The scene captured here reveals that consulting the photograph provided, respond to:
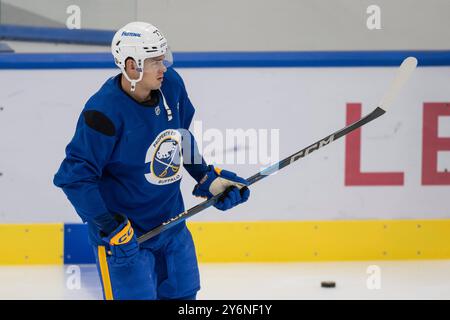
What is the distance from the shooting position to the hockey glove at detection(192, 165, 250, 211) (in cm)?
308

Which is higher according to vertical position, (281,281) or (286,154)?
(286,154)

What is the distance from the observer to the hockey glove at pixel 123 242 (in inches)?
110

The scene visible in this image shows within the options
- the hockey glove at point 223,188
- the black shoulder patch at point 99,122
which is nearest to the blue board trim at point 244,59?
the hockey glove at point 223,188

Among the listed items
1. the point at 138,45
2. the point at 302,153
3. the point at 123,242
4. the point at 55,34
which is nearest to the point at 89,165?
the point at 123,242

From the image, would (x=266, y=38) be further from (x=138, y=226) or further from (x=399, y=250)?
(x=138, y=226)

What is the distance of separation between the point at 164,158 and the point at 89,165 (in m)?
0.29

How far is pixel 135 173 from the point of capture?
292cm

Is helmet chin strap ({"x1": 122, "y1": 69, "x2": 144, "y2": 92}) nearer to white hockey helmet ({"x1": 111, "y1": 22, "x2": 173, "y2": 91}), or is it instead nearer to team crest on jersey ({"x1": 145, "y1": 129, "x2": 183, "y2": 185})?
white hockey helmet ({"x1": 111, "y1": 22, "x2": 173, "y2": 91})

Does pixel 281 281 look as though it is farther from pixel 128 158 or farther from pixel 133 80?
pixel 133 80

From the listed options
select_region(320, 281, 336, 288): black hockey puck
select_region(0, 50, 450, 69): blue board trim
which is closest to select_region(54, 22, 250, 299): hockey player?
select_region(320, 281, 336, 288): black hockey puck

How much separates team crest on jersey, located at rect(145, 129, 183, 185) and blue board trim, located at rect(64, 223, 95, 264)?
1.46 metres

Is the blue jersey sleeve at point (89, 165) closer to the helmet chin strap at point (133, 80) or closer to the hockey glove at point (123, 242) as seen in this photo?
the hockey glove at point (123, 242)

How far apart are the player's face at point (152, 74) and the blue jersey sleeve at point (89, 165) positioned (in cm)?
17

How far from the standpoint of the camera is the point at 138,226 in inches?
119
